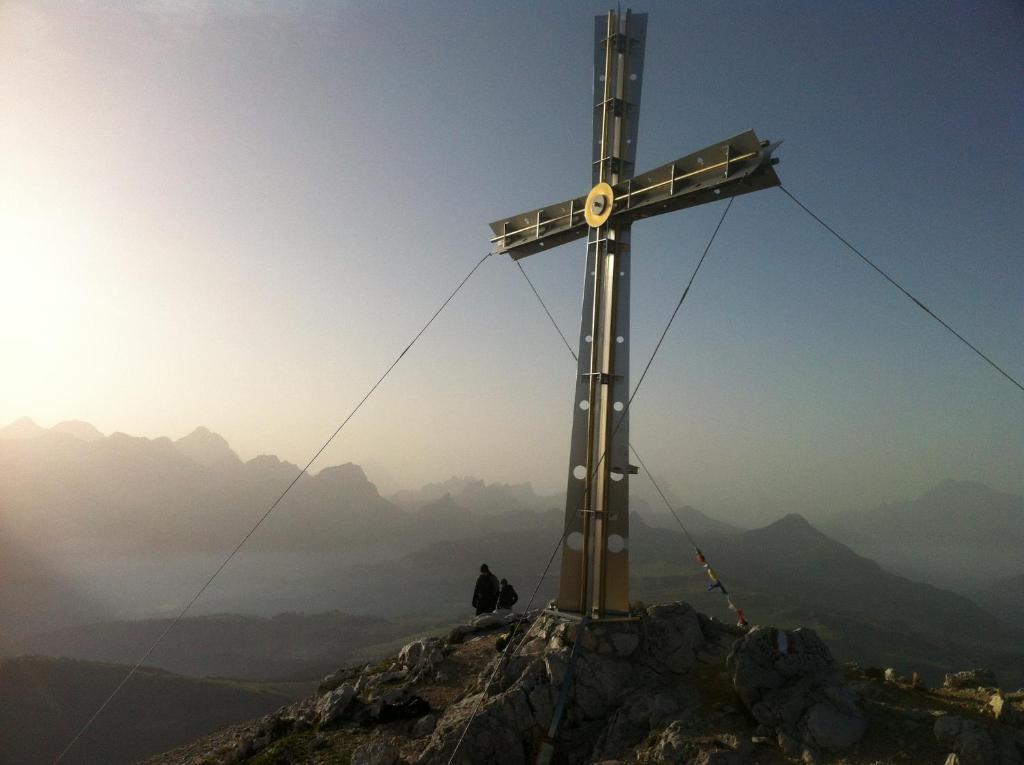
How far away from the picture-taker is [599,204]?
15.0 metres

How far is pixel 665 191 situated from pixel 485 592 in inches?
646

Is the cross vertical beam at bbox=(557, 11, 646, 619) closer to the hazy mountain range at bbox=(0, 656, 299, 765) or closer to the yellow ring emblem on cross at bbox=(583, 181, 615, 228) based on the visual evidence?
the yellow ring emblem on cross at bbox=(583, 181, 615, 228)

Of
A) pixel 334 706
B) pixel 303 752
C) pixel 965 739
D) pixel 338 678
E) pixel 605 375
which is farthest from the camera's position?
pixel 338 678

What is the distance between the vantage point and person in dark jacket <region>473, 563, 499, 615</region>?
22297 mm

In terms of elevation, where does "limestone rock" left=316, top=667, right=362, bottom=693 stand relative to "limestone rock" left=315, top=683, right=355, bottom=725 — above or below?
below

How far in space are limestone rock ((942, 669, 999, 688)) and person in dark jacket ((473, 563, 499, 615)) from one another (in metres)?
14.3

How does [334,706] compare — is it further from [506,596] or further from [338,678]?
[506,596]

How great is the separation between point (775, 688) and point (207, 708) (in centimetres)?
12760

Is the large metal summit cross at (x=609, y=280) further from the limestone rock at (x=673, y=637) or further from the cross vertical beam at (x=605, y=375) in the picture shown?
the limestone rock at (x=673, y=637)

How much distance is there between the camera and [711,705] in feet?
38.2

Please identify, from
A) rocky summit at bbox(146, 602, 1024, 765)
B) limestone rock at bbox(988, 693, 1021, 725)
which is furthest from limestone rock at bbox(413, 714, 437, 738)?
limestone rock at bbox(988, 693, 1021, 725)

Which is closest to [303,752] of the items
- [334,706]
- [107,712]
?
[334,706]

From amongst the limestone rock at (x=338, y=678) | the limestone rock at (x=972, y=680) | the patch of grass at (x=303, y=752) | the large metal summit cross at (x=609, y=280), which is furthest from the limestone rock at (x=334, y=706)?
the limestone rock at (x=972, y=680)

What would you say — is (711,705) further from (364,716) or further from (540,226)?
(540,226)
